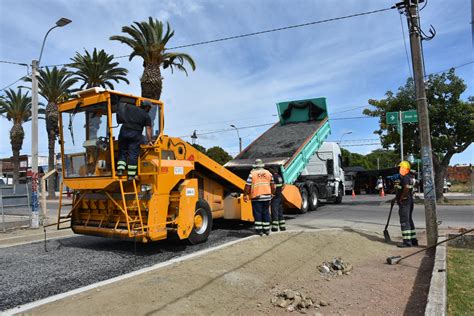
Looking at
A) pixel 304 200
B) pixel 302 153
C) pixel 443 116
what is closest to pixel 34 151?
pixel 302 153

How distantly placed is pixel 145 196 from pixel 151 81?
1458 centimetres

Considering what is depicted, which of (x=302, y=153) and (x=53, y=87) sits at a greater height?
(x=53, y=87)

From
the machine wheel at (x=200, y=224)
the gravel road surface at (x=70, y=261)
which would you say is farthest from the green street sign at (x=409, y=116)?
the machine wheel at (x=200, y=224)

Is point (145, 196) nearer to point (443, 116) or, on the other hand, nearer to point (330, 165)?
point (330, 165)

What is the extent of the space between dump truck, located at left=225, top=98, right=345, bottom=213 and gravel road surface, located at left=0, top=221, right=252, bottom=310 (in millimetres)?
3670

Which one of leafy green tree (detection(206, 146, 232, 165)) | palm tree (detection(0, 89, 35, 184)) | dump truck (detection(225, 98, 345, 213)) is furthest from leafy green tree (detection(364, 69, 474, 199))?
leafy green tree (detection(206, 146, 232, 165))

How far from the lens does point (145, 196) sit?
6.88m

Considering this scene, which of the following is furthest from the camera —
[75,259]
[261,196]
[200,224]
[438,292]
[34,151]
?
[34,151]

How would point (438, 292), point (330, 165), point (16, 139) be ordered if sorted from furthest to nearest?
point (16, 139)
point (330, 165)
point (438, 292)

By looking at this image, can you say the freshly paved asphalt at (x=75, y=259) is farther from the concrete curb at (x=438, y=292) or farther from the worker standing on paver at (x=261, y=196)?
the concrete curb at (x=438, y=292)

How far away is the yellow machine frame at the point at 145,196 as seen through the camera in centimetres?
684

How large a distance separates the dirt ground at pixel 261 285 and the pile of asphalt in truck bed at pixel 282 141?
5.76 m

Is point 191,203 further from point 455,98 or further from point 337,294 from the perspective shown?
point 455,98

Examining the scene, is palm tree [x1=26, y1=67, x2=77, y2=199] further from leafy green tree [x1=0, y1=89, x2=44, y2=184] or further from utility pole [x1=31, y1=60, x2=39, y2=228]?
utility pole [x1=31, y1=60, x2=39, y2=228]
